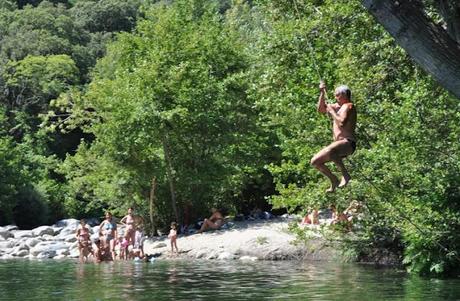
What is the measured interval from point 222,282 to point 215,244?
28.6 feet

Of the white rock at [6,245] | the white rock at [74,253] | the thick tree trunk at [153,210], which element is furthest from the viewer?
the white rock at [6,245]

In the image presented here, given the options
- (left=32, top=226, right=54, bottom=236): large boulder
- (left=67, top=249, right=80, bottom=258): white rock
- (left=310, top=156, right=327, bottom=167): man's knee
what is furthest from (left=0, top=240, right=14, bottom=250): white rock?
(left=310, top=156, right=327, bottom=167): man's knee

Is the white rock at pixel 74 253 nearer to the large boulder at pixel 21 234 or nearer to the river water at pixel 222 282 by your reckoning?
the large boulder at pixel 21 234

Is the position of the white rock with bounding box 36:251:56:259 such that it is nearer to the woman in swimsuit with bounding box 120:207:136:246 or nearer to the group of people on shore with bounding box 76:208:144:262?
the group of people on shore with bounding box 76:208:144:262

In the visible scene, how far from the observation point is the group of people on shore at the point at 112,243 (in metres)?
25.8

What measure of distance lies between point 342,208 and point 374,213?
1.05 m

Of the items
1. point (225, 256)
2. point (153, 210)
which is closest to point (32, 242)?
point (153, 210)

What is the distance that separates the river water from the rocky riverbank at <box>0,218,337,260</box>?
0.89 metres

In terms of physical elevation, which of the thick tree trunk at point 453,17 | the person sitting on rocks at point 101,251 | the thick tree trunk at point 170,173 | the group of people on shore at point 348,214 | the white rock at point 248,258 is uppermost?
the thick tree trunk at point 170,173

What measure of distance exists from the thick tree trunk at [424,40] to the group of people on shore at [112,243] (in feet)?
65.7

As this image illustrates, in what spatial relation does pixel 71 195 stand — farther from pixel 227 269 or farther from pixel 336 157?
pixel 336 157

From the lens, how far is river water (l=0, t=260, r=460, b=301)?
1501cm

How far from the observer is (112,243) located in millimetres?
26766

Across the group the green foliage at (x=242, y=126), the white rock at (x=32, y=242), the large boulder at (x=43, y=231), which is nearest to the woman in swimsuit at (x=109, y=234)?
the green foliage at (x=242, y=126)
